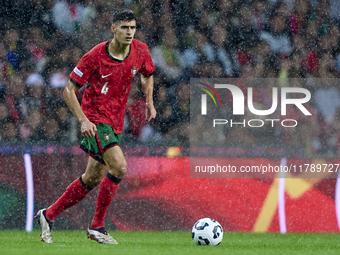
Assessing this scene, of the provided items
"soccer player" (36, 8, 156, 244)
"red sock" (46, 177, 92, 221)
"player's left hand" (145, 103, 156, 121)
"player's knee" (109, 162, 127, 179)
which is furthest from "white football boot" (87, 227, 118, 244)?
"player's left hand" (145, 103, 156, 121)

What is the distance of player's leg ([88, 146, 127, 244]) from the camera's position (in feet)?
15.0

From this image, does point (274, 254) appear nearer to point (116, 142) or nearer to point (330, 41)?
point (116, 142)

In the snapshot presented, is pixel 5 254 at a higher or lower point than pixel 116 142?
lower

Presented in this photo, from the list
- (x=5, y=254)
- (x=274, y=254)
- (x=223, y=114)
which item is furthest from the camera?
(x=223, y=114)

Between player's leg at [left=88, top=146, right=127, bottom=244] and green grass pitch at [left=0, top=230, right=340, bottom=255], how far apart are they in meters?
0.10

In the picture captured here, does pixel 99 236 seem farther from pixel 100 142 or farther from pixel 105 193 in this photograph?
pixel 100 142

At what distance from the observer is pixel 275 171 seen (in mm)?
6137

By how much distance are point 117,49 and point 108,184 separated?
105 centimetres

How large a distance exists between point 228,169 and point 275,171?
470 millimetres

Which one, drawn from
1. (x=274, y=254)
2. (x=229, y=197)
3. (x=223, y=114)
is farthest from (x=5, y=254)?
(x=223, y=114)

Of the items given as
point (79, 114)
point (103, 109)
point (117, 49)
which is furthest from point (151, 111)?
point (79, 114)

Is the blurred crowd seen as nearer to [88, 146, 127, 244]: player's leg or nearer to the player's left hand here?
the player's left hand

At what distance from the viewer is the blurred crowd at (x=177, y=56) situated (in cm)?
634

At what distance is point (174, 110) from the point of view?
6.52m
